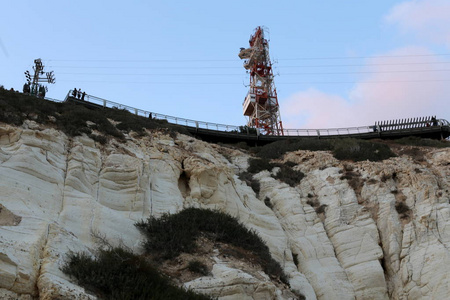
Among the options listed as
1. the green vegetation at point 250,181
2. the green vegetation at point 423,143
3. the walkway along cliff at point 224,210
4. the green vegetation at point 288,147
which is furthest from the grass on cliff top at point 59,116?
the green vegetation at point 423,143

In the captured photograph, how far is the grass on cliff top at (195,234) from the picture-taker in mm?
15828

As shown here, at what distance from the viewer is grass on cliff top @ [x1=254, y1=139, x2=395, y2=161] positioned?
2708cm

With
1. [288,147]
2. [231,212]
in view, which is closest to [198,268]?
[231,212]

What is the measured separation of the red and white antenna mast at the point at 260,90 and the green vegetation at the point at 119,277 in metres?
34.7

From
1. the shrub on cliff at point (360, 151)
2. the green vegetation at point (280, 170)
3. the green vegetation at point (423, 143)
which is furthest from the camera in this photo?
the green vegetation at point (423, 143)

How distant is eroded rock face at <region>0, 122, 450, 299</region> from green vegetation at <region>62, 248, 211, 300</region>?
41 cm

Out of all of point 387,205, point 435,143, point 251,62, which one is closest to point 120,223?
point 387,205

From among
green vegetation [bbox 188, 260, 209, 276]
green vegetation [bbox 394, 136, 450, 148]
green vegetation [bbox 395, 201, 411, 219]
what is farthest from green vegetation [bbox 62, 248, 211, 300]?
green vegetation [bbox 394, 136, 450, 148]

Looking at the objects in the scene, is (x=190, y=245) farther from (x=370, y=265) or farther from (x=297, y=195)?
(x=297, y=195)

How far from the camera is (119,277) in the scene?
12359 millimetres

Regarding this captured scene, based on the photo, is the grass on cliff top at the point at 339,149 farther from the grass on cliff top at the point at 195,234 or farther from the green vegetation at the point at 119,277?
the green vegetation at the point at 119,277

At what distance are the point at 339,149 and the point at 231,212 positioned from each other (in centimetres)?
1035

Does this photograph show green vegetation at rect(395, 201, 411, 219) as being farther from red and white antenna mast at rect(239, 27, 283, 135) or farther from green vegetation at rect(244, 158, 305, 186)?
red and white antenna mast at rect(239, 27, 283, 135)

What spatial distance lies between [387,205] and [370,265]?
370cm
